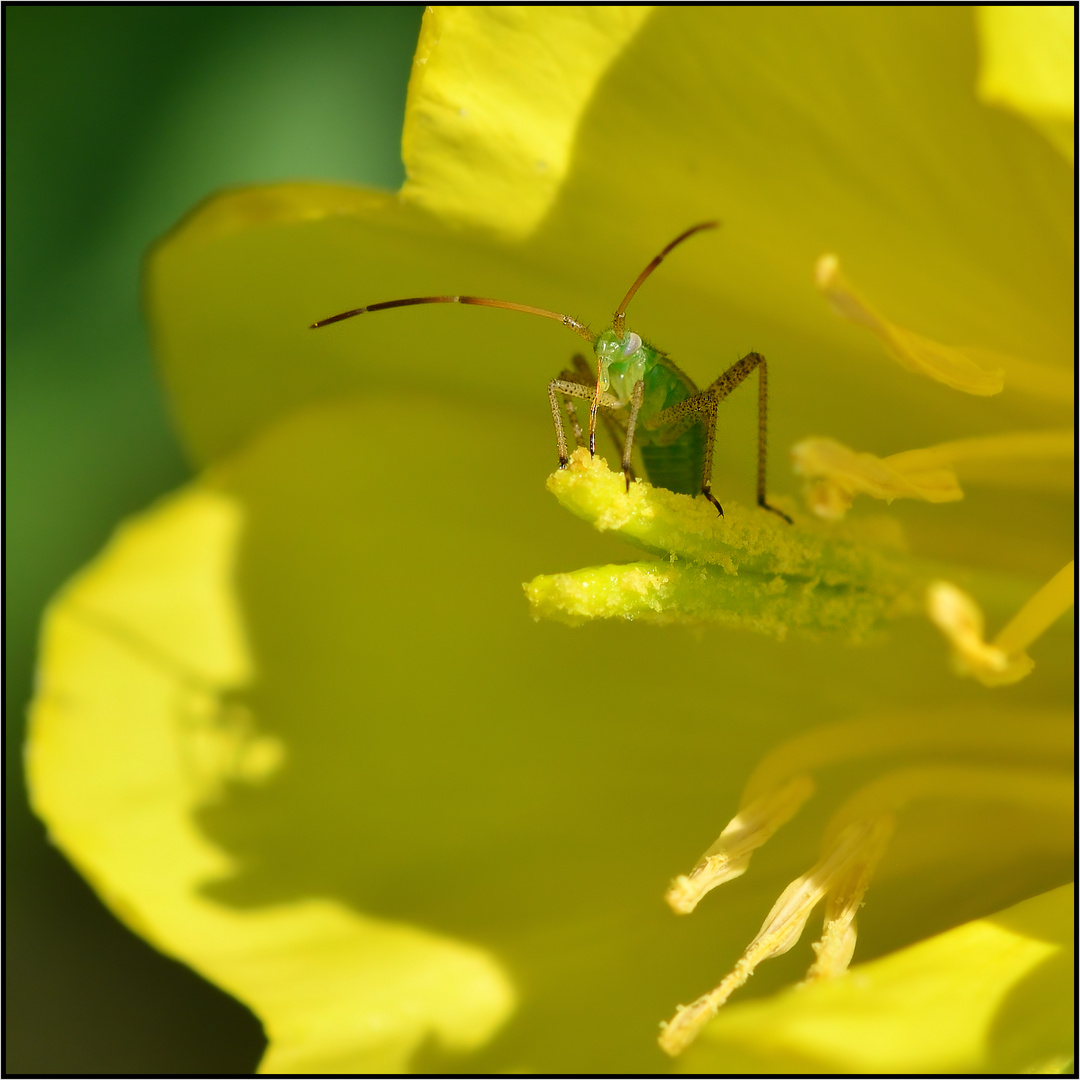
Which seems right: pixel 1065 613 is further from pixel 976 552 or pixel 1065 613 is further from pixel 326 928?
pixel 326 928

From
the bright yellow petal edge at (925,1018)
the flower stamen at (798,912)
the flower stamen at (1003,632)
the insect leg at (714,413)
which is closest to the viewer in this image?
the bright yellow petal edge at (925,1018)

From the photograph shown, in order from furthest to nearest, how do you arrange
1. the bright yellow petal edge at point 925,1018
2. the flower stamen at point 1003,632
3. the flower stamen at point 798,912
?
the flower stamen at point 798,912, the flower stamen at point 1003,632, the bright yellow petal edge at point 925,1018

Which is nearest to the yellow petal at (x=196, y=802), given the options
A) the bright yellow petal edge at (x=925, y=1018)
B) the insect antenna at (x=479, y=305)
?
the insect antenna at (x=479, y=305)

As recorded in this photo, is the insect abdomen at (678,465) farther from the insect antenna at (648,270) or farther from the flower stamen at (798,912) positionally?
the flower stamen at (798,912)

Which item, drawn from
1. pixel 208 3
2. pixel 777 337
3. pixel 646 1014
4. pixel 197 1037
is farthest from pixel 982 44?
pixel 197 1037

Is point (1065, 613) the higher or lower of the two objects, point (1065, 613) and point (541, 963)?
the higher

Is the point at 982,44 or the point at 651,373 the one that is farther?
the point at 651,373

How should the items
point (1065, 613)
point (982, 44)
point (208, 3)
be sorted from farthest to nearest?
point (208, 3), point (1065, 613), point (982, 44)

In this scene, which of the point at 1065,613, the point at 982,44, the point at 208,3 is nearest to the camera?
the point at 982,44
